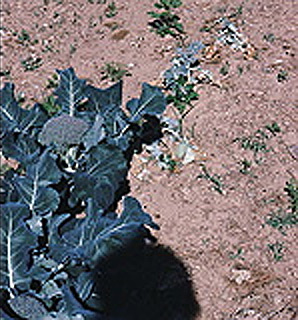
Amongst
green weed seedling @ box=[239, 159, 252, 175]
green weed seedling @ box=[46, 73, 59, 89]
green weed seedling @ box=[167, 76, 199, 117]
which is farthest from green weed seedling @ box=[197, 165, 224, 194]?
green weed seedling @ box=[46, 73, 59, 89]

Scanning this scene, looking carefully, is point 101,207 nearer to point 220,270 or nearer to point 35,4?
point 220,270

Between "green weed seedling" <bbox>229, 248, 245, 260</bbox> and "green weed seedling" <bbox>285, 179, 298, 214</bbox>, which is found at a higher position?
"green weed seedling" <bbox>285, 179, 298, 214</bbox>

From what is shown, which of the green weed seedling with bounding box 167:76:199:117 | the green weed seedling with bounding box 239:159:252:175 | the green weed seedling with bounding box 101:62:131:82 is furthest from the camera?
the green weed seedling with bounding box 101:62:131:82

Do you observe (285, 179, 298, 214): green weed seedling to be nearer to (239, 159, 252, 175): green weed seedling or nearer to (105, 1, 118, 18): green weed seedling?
(239, 159, 252, 175): green weed seedling

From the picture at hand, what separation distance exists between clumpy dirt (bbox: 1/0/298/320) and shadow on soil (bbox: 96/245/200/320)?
8 cm

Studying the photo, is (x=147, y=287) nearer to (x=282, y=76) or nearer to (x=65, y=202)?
(x=65, y=202)

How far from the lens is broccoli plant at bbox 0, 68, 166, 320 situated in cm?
301

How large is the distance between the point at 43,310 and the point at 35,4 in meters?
4.91

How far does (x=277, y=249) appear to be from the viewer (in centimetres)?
366

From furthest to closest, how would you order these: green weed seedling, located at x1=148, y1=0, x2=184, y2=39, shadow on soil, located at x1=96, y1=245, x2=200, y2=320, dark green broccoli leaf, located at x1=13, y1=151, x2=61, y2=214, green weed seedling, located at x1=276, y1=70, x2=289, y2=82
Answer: green weed seedling, located at x1=148, y1=0, x2=184, y2=39 < green weed seedling, located at x1=276, y1=70, x2=289, y2=82 < dark green broccoli leaf, located at x1=13, y1=151, x2=61, y2=214 < shadow on soil, located at x1=96, y1=245, x2=200, y2=320

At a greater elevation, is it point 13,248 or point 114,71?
point 13,248

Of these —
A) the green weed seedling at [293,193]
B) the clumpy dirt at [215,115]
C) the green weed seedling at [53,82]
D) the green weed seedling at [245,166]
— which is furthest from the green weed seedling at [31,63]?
the green weed seedling at [293,193]

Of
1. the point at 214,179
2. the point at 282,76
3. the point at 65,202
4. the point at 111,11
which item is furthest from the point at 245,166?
the point at 111,11

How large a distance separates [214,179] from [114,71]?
1.77 metres
